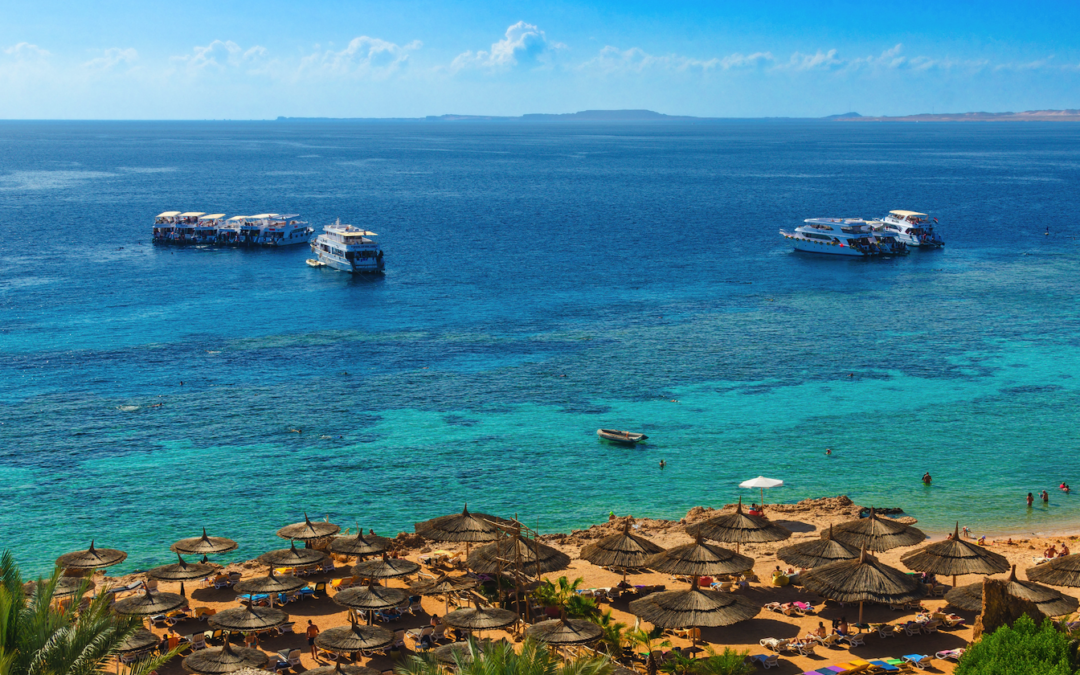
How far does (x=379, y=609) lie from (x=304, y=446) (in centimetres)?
2546

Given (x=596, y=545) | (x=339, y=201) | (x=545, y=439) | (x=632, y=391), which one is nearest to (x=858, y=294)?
(x=632, y=391)

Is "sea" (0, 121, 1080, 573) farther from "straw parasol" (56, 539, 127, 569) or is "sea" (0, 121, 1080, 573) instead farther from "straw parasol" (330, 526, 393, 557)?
"straw parasol" (330, 526, 393, 557)

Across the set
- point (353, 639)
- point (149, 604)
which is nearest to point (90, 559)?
point (149, 604)

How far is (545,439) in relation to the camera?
192ft

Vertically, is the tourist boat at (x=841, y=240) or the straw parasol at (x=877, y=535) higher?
the tourist boat at (x=841, y=240)

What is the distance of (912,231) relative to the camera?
13500 centimetres

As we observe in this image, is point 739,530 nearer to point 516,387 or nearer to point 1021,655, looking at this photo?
point 1021,655

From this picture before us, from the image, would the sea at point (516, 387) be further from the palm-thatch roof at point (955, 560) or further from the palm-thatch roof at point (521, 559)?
the palm-thatch roof at point (955, 560)

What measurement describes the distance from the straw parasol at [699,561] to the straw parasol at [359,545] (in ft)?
36.4

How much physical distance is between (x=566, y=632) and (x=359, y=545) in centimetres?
1195

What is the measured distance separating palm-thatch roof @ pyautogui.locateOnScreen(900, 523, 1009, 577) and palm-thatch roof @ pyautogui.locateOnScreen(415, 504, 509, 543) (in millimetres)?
15909

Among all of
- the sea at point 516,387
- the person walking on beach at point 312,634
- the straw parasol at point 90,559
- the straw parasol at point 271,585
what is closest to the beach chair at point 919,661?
the sea at point 516,387

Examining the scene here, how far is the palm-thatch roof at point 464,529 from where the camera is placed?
37.3 meters

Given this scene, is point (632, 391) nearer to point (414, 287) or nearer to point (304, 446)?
point (304, 446)
